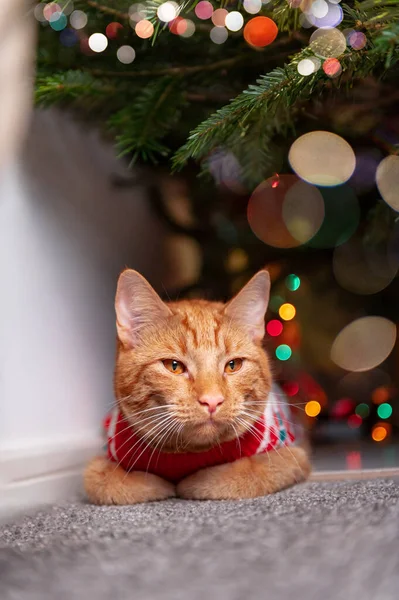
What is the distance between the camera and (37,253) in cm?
139

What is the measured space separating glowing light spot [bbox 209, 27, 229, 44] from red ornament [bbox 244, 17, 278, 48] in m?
0.12

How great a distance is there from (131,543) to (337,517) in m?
0.28

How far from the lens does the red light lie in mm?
2027

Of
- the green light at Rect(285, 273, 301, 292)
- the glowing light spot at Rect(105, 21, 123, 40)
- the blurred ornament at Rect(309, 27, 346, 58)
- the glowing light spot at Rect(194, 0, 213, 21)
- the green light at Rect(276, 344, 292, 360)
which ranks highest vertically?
the glowing light spot at Rect(105, 21, 123, 40)

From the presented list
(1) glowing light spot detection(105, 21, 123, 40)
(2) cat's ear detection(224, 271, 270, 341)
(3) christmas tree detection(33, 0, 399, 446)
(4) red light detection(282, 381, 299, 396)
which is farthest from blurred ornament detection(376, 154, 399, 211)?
(4) red light detection(282, 381, 299, 396)

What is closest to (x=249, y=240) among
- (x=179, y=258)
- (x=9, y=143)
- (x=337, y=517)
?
(x=179, y=258)

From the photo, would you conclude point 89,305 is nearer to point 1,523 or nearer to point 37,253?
point 37,253

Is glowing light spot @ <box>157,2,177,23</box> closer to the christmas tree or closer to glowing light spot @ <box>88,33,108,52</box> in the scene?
the christmas tree

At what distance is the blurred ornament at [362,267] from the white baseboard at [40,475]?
3.34 feet

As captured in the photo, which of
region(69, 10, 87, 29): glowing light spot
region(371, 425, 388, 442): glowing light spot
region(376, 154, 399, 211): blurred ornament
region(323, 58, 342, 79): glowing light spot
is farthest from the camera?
region(371, 425, 388, 442): glowing light spot

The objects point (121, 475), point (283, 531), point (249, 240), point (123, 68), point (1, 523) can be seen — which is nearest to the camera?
point (283, 531)

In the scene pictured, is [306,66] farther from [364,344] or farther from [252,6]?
[364,344]

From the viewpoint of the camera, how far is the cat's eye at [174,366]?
44.4 inches

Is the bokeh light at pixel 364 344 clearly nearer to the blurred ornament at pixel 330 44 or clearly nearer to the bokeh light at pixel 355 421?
the bokeh light at pixel 355 421
